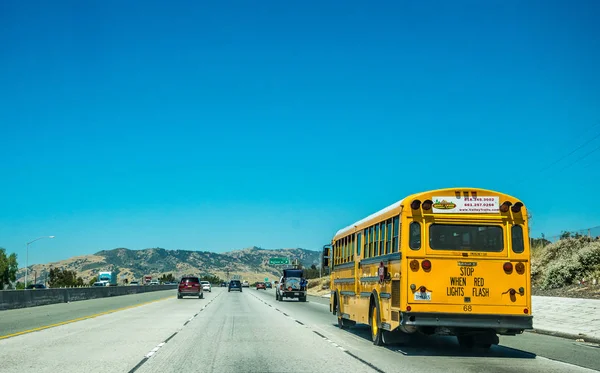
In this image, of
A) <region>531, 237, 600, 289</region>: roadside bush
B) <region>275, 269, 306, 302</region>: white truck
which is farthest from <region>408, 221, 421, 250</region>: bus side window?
<region>275, 269, 306, 302</region>: white truck

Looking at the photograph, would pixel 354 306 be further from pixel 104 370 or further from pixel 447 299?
pixel 104 370

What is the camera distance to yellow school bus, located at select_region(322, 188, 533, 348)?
46.7 ft

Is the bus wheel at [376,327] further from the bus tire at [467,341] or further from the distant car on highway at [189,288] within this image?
the distant car on highway at [189,288]

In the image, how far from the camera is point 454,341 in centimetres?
1894

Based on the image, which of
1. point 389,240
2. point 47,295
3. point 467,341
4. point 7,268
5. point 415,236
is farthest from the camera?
point 7,268

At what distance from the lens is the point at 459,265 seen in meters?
14.5

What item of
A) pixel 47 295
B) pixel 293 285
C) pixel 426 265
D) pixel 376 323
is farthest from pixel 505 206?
pixel 293 285

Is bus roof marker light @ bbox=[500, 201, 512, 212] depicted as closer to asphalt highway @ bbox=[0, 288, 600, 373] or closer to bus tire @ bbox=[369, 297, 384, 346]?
asphalt highway @ bbox=[0, 288, 600, 373]

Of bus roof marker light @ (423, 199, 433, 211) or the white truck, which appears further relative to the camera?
the white truck

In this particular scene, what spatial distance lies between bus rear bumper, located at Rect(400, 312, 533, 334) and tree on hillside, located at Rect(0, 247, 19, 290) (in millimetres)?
120203

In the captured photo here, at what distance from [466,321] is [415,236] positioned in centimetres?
200

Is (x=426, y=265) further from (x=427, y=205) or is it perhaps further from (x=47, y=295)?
(x=47, y=295)

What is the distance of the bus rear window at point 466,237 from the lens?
14578 mm

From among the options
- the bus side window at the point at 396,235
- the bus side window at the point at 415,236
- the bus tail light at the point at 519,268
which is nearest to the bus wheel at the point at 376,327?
the bus side window at the point at 396,235
